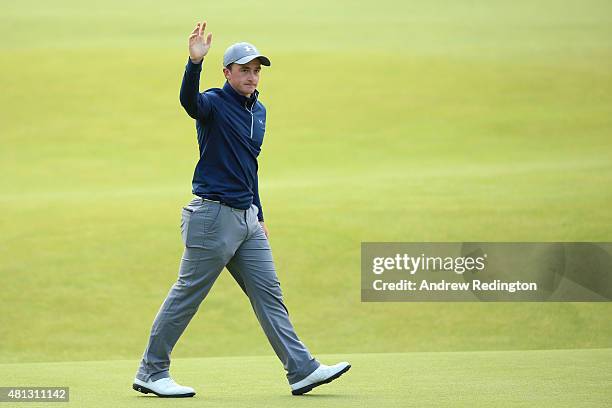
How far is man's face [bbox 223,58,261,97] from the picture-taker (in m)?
4.78

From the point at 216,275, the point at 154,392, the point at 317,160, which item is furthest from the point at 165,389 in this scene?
the point at 317,160

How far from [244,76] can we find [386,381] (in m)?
1.66

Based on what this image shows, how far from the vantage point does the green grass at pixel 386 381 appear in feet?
15.2

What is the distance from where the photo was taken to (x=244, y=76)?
4773 mm

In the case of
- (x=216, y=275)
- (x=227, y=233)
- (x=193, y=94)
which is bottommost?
(x=216, y=275)

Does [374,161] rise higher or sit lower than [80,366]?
higher

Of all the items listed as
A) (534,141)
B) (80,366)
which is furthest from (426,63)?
(80,366)

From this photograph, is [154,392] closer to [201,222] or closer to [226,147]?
[201,222]

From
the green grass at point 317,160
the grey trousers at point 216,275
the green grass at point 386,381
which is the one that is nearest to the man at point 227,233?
the grey trousers at point 216,275

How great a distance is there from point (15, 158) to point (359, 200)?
4.95m

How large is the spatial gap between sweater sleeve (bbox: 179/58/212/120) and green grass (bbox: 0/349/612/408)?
3.84 ft

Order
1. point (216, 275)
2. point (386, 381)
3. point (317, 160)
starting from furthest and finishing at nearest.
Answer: point (317, 160) < point (386, 381) < point (216, 275)

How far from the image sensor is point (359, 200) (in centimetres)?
1198

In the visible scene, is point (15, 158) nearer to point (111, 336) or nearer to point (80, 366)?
point (111, 336)
